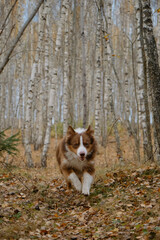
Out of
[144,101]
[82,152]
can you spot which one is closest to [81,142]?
[82,152]

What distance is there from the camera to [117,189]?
555 cm

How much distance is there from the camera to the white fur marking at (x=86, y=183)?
5.69m

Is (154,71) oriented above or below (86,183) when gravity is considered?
above

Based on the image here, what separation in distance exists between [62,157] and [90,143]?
81cm

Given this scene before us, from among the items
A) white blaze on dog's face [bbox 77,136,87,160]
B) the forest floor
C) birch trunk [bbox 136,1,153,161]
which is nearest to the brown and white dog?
white blaze on dog's face [bbox 77,136,87,160]

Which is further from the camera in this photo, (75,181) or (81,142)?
(75,181)

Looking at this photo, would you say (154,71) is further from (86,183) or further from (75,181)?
(75,181)

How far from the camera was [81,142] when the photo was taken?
582 cm

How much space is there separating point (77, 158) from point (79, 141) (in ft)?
1.78

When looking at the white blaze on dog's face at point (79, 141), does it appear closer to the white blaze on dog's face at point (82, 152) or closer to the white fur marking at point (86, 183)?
the white blaze on dog's face at point (82, 152)

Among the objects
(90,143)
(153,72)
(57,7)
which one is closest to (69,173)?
(90,143)

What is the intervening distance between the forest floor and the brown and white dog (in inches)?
11.3

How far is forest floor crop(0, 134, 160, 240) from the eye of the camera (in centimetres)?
349

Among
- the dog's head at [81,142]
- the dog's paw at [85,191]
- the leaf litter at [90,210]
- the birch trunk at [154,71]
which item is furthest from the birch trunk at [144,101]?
the dog's paw at [85,191]
